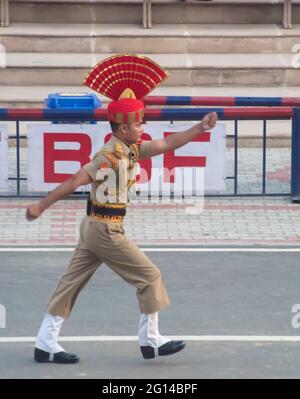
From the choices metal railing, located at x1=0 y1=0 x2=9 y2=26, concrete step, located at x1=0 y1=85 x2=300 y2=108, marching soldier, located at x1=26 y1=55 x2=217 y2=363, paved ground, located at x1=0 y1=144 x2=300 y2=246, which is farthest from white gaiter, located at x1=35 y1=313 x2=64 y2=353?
metal railing, located at x1=0 y1=0 x2=9 y2=26

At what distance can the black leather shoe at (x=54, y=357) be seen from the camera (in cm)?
855

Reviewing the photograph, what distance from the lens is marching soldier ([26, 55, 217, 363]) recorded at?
847cm

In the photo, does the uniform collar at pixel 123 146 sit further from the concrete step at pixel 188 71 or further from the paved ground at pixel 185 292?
the concrete step at pixel 188 71

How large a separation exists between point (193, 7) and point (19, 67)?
9.96 feet

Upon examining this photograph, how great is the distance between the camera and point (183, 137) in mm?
8500

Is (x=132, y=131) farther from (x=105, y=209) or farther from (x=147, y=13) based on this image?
(x=147, y=13)

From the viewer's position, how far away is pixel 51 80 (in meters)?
18.5

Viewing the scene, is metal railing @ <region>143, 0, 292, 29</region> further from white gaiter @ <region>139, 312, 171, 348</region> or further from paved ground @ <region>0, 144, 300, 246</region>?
white gaiter @ <region>139, 312, 171, 348</region>

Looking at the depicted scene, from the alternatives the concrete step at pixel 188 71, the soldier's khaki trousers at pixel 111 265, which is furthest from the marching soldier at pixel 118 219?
the concrete step at pixel 188 71

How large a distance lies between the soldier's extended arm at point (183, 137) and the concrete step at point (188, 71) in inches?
388

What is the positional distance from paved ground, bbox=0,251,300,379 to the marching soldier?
199 mm

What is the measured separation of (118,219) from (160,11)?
1148 centimetres

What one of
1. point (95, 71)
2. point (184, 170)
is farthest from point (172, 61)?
point (95, 71)
